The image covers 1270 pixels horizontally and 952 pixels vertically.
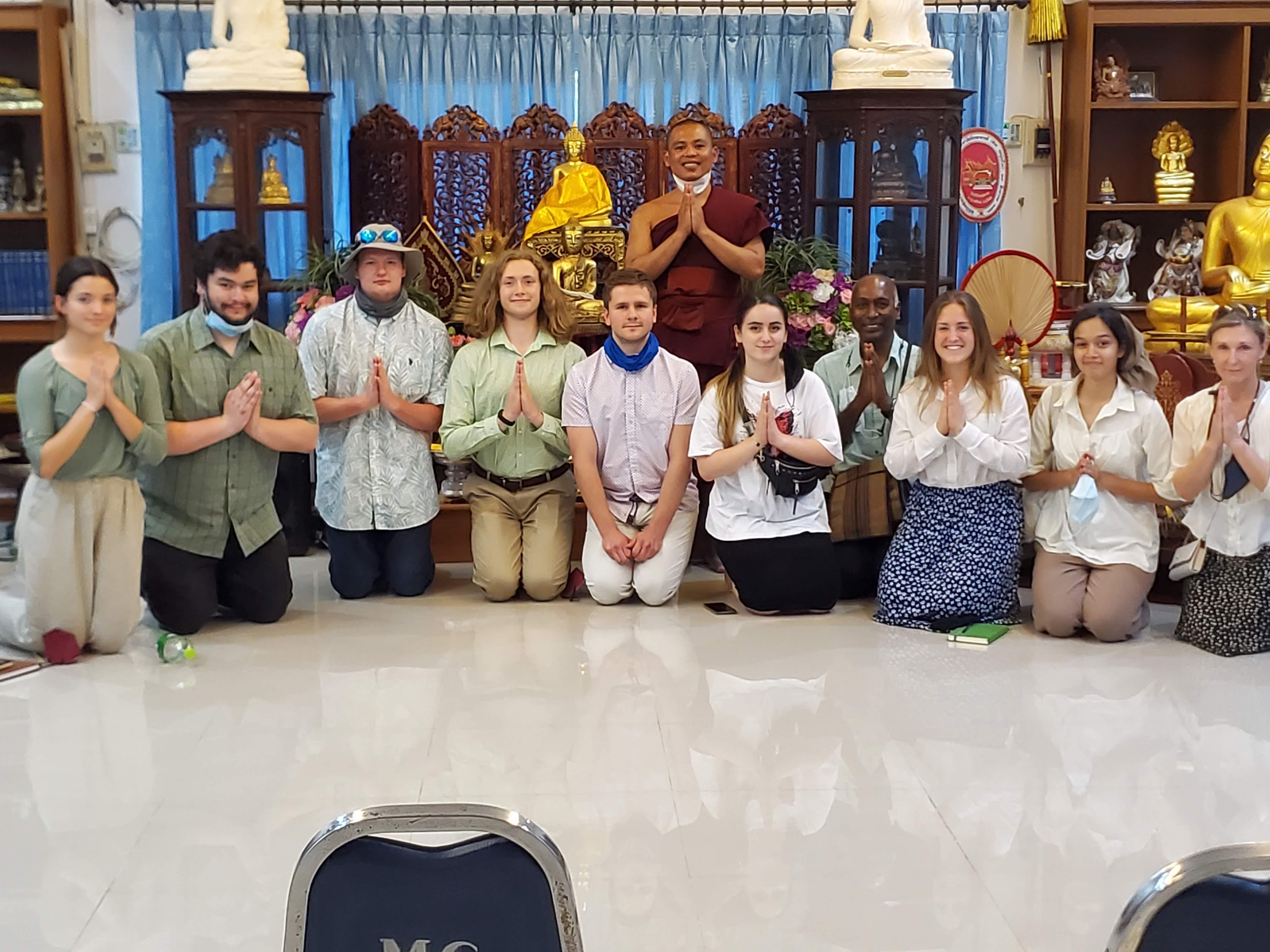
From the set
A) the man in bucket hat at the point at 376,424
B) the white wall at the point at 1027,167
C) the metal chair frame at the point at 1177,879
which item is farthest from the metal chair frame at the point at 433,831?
the white wall at the point at 1027,167

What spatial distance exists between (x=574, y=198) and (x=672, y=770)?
3.25 m

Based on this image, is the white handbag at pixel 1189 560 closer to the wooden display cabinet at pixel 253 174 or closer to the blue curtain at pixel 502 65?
the blue curtain at pixel 502 65

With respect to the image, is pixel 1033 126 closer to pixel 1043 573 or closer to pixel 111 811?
pixel 1043 573

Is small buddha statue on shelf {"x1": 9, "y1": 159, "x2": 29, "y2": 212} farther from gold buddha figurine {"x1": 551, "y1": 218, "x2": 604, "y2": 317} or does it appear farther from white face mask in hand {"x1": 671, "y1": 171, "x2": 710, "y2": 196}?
Result: white face mask in hand {"x1": 671, "y1": 171, "x2": 710, "y2": 196}

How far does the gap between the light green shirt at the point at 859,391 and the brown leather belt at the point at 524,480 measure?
0.92 meters

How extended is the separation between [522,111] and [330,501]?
7.22 ft

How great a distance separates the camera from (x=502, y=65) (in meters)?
6.02

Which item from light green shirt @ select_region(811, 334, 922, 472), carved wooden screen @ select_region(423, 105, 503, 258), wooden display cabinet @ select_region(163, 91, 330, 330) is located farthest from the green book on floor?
wooden display cabinet @ select_region(163, 91, 330, 330)

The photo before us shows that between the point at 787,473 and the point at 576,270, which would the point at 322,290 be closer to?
the point at 576,270

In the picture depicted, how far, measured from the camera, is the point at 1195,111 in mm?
6285

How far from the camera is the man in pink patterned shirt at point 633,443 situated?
450 cm

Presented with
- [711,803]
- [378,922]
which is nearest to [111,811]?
[711,803]

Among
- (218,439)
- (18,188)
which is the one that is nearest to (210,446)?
(218,439)

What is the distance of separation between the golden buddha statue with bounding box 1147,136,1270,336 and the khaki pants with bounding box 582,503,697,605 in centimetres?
223
